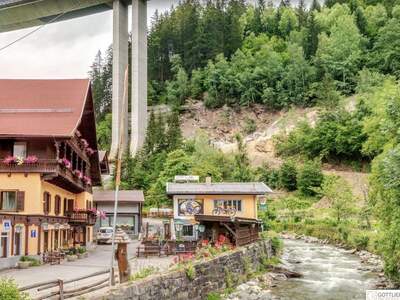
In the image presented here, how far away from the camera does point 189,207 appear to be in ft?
126

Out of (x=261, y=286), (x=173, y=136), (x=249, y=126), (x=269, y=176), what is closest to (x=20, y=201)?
(x=261, y=286)

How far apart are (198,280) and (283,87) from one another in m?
76.8

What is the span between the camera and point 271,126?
8844 cm

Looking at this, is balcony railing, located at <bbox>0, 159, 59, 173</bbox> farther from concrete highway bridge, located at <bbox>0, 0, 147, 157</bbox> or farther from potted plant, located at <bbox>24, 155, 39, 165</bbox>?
→ concrete highway bridge, located at <bbox>0, 0, 147, 157</bbox>

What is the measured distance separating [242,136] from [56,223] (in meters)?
59.1

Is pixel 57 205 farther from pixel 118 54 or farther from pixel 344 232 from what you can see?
pixel 118 54

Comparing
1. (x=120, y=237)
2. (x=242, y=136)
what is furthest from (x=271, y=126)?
(x=120, y=237)

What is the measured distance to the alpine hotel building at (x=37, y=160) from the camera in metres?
26.1

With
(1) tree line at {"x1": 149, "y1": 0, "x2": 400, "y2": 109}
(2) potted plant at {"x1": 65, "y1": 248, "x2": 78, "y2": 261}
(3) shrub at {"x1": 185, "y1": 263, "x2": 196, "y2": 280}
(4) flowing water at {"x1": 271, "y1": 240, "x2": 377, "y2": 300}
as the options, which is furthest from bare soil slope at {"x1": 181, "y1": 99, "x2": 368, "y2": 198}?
(3) shrub at {"x1": 185, "y1": 263, "x2": 196, "y2": 280}

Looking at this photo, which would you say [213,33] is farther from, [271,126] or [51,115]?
[51,115]

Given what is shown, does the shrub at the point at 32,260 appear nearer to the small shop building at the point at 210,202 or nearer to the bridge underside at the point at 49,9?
the small shop building at the point at 210,202

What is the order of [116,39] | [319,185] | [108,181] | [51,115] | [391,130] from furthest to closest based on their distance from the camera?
[116,39], [108,181], [319,185], [51,115], [391,130]

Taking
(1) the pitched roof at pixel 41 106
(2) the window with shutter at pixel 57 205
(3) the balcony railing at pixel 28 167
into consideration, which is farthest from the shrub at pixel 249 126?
(3) the balcony railing at pixel 28 167

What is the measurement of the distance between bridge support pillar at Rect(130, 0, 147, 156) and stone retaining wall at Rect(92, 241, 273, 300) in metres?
45.7
